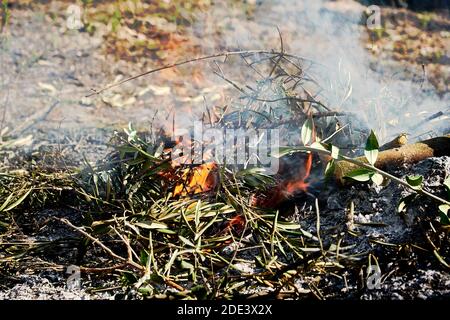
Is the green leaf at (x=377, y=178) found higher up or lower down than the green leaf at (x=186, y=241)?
higher up

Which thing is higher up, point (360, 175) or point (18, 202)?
point (360, 175)

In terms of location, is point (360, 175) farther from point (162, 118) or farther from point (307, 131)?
point (162, 118)

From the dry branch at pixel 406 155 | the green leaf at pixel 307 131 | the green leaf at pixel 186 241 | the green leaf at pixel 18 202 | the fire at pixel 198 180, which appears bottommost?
the green leaf at pixel 18 202

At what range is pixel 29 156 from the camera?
2467mm

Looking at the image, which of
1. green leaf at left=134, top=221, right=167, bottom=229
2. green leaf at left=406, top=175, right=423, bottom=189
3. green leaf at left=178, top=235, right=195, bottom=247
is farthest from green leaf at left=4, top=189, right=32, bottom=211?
green leaf at left=406, top=175, right=423, bottom=189

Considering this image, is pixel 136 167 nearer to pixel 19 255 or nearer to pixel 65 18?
pixel 19 255

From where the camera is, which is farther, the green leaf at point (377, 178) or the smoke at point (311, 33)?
the smoke at point (311, 33)

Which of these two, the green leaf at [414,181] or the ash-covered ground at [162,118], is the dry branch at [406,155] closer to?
the ash-covered ground at [162,118]

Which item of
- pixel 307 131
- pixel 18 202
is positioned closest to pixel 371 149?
pixel 307 131

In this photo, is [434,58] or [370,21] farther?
[370,21]

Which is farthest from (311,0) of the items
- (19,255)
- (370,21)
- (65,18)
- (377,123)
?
(19,255)

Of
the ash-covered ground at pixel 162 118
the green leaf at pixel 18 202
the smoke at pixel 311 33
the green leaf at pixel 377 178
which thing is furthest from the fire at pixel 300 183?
the smoke at pixel 311 33

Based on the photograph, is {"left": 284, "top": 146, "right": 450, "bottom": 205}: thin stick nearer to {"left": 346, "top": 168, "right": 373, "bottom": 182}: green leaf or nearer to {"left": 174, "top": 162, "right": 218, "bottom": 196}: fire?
{"left": 346, "top": 168, "right": 373, "bottom": 182}: green leaf
